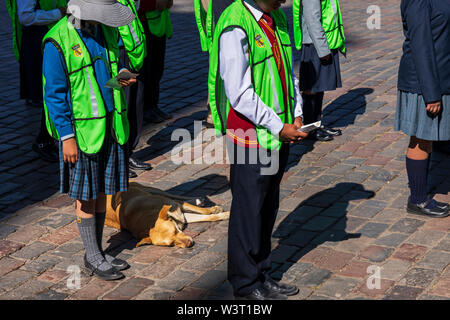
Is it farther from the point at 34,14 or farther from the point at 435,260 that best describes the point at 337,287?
the point at 34,14

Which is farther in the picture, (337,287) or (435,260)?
(435,260)

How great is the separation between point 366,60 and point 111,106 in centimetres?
664

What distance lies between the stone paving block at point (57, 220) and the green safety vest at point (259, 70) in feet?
6.65

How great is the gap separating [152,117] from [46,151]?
143 centimetres

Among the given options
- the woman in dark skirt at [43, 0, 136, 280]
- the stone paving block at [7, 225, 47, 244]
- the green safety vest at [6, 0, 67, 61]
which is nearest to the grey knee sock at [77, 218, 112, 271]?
the woman in dark skirt at [43, 0, 136, 280]

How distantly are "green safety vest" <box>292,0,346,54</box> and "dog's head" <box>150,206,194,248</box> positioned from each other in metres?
2.70

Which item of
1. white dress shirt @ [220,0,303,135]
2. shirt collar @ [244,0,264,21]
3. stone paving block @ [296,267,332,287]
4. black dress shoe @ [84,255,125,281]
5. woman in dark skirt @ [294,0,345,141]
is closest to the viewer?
white dress shirt @ [220,0,303,135]

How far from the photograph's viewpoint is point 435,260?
4.86 metres

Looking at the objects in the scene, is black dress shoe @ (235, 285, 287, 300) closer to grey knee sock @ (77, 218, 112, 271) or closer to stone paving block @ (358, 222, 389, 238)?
grey knee sock @ (77, 218, 112, 271)

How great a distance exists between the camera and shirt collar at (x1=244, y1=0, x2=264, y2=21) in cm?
402

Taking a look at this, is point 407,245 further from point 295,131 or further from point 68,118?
point 68,118

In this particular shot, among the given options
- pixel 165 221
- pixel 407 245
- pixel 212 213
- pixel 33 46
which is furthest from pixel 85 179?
pixel 33 46

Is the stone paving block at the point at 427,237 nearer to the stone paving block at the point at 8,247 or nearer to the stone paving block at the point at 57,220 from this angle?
the stone paving block at the point at 57,220

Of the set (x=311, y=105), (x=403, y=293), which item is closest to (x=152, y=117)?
(x=311, y=105)
